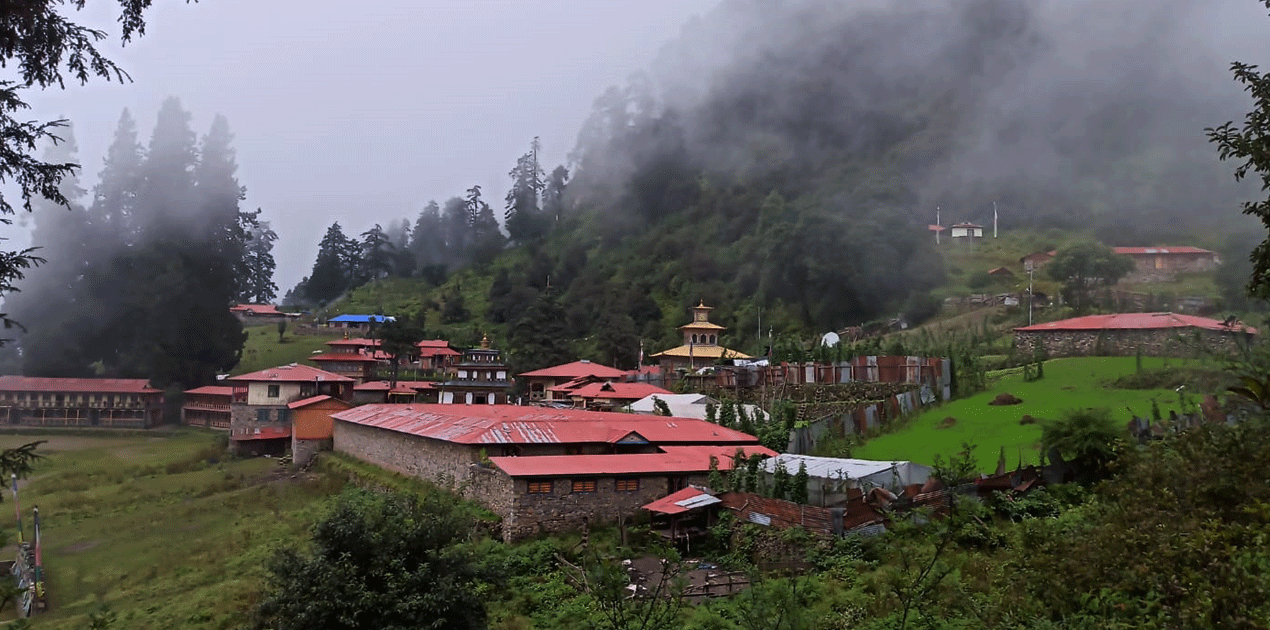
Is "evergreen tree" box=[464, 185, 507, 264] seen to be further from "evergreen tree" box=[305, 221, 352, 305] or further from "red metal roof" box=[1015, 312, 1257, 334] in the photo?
"red metal roof" box=[1015, 312, 1257, 334]

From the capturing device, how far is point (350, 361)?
5122 cm

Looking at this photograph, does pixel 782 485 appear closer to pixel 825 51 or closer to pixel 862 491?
pixel 862 491

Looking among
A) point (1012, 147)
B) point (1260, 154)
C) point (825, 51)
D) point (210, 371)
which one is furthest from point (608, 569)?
point (825, 51)

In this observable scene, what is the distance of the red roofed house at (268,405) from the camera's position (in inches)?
1483

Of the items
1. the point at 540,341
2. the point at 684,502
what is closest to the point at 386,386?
the point at 540,341

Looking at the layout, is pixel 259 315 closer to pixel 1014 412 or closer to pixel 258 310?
pixel 258 310

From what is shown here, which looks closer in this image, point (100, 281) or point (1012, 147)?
point (100, 281)

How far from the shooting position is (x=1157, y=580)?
18.3 ft

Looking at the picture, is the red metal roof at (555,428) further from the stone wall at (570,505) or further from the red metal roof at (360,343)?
the red metal roof at (360,343)

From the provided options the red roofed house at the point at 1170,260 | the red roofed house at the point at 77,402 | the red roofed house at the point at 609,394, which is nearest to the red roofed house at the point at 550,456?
the red roofed house at the point at 609,394

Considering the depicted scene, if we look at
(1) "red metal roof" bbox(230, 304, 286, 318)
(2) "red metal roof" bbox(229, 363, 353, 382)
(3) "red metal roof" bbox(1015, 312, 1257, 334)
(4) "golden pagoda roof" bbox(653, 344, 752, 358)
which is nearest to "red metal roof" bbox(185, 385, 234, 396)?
(2) "red metal roof" bbox(229, 363, 353, 382)

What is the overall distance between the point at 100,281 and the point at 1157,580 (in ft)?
204

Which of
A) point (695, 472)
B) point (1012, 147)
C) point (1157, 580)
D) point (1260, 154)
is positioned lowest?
point (695, 472)

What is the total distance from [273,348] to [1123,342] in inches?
2229
